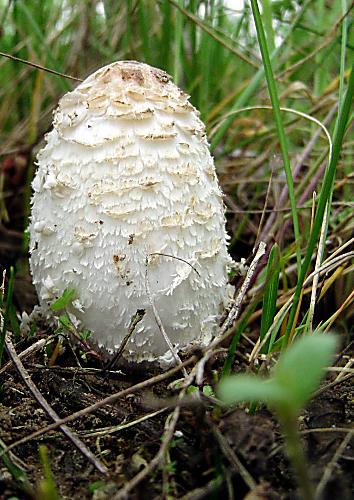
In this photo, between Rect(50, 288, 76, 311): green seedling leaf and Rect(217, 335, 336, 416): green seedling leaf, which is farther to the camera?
Rect(50, 288, 76, 311): green seedling leaf

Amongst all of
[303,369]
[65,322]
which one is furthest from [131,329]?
[303,369]

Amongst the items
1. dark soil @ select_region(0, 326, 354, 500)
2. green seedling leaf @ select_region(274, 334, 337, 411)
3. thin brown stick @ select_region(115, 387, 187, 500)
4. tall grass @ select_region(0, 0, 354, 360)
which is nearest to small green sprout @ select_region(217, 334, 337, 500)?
green seedling leaf @ select_region(274, 334, 337, 411)

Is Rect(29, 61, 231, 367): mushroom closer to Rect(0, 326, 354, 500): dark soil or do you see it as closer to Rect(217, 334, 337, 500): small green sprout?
Rect(0, 326, 354, 500): dark soil

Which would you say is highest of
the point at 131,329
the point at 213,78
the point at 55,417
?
the point at 213,78

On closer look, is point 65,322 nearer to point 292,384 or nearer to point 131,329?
point 131,329

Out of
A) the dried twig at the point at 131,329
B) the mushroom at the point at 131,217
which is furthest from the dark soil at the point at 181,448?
the mushroom at the point at 131,217

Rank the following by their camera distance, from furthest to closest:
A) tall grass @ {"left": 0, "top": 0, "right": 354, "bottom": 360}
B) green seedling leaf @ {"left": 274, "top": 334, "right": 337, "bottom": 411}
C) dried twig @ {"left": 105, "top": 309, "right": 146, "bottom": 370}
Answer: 1. tall grass @ {"left": 0, "top": 0, "right": 354, "bottom": 360}
2. dried twig @ {"left": 105, "top": 309, "right": 146, "bottom": 370}
3. green seedling leaf @ {"left": 274, "top": 334, "right": 337, "bottom": 411}
